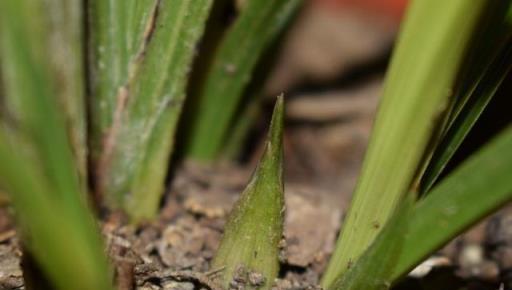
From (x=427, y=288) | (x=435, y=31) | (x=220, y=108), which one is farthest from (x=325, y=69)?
(x=435, y=31)

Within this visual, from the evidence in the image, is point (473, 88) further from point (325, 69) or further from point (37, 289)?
point (325, 69)

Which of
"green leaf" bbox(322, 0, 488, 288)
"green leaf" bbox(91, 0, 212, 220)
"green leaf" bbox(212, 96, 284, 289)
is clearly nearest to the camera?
"green leaf" bbox(322, 0, 488, 288)

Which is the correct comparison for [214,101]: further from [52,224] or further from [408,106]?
[52,224]

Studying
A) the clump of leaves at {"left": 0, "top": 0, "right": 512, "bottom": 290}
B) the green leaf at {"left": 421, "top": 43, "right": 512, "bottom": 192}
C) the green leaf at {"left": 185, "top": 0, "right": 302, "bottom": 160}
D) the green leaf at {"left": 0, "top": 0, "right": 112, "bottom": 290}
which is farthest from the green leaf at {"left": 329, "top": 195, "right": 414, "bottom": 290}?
the green leaf at {"left": 185, "top": 0, "right": 302, "bottom": 160}

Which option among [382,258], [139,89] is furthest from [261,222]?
[139,89]

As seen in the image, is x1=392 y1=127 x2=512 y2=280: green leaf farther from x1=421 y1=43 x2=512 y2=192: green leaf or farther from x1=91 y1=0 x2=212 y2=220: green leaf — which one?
x1=91 y1=0 x2=212 y2=220: green leaf
